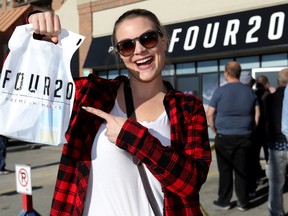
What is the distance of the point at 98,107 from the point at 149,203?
468 mm

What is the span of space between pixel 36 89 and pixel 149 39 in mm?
530

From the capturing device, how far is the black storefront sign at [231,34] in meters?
10.7

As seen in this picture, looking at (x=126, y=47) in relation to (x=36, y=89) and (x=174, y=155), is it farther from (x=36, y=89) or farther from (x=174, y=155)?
(x=174, y=155)

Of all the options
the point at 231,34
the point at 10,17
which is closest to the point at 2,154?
the point at 231,34

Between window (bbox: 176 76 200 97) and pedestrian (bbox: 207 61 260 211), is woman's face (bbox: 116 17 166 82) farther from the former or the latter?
window (bbox: 176 76 200 97)

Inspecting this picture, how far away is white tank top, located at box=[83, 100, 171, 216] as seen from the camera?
1.54 metres

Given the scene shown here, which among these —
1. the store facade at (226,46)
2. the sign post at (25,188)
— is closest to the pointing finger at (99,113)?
the sign post at (25,188)

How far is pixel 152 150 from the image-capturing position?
1433 millimetres

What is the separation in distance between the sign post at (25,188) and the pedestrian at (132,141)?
176 cm

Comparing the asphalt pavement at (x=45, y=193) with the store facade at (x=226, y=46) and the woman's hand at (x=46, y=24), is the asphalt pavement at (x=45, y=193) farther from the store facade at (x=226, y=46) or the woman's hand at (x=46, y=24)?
the store facade at (x=226, y=46)

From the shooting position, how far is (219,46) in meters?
11.8

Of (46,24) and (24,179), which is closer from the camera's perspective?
(46,24)

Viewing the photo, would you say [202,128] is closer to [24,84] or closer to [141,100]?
[141,100]

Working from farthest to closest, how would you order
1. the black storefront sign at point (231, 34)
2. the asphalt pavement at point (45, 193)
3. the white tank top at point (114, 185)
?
1. the black storefront sign at point (231, 34)
2. the asphalt pavement at point (45, 193)
3. the white tank top at point (114, 185)
